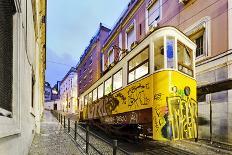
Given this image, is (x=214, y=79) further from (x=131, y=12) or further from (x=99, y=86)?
(x=131, y=12)

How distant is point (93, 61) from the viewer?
3734cm

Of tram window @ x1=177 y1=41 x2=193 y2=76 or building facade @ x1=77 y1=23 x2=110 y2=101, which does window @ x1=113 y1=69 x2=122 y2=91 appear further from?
building facade @ x1=77 y1=23 x2=110 y2=101

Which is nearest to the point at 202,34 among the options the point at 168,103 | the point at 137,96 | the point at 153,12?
the point at 153,12

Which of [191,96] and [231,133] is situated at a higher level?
[191,96]

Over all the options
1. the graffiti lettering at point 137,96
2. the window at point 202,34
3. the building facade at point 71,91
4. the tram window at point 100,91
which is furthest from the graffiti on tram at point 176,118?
the building facade at point 71,91

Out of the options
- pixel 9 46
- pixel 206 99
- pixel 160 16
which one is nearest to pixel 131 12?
pixel 160 16

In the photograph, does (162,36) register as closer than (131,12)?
Yes

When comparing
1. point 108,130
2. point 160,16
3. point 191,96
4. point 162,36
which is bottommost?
point 108,130

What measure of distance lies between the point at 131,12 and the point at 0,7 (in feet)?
67.8

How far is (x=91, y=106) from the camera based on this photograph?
56.9 feet

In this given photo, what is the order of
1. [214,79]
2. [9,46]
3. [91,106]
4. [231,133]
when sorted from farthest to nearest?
[91,106] → [214,79] → [231,133] → [9,46]

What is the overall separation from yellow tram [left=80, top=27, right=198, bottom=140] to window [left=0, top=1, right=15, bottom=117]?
16.9ft

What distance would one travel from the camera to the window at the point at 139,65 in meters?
9.02

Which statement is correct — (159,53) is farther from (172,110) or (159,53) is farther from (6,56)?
(6,56)
